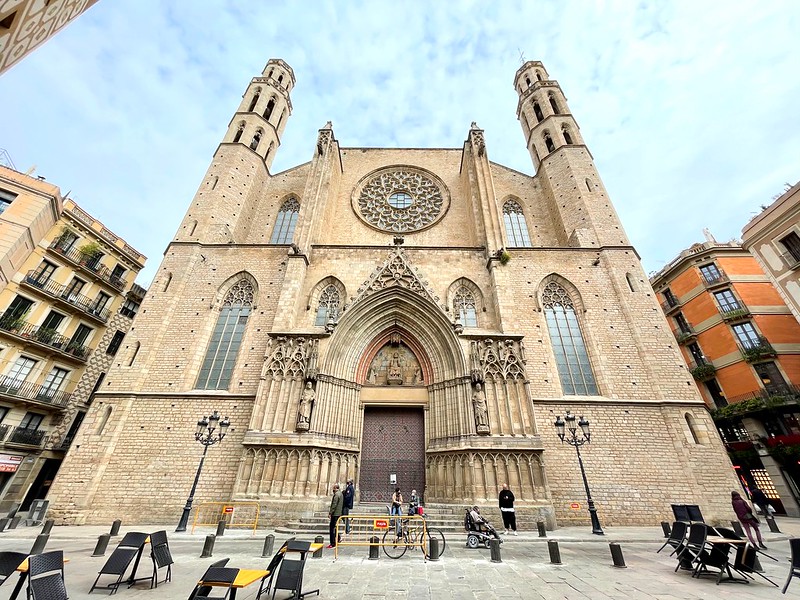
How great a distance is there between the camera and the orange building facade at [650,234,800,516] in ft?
54.7

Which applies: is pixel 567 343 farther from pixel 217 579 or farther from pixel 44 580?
pixel 44 580

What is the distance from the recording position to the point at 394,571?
19.4 ft

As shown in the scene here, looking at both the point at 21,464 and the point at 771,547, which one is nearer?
the point at 771,547

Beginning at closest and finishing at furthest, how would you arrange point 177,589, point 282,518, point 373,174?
point 177,589
point 282,518
point 373,174

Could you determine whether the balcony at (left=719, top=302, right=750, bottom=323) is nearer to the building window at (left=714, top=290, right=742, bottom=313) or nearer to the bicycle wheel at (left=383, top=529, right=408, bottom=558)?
the building window at (left=714, top=290, right=742, bottom=313)

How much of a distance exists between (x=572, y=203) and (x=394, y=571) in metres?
19.1

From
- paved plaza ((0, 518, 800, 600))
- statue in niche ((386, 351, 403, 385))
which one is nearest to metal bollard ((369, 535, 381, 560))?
paved plaza ((0, 518, 800, 600))

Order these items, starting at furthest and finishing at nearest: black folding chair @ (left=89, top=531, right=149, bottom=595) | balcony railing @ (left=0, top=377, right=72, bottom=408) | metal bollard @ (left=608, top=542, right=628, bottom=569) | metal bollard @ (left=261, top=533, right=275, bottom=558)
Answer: balcony railing @ (left=0, top=377, right=72, bottom=408)
metal bollard @ (left=261, top=533, right=275, bottom=558)
metal bollard @ (left=608, top=542, right=628, bottom=569)
black folding chair @ (left=89, top=531, right=149, bottom=595)

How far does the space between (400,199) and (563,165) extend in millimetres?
10116

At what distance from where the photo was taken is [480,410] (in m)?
12.1

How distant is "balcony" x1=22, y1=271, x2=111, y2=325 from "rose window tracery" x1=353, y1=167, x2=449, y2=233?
16.0m

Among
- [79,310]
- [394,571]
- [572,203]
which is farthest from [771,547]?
[79,310]

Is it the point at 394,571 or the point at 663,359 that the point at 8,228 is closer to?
the point at 394,571

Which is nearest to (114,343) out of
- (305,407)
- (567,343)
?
(305,407)
